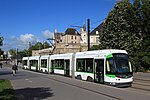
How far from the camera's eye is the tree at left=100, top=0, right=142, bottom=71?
47406 millimetres

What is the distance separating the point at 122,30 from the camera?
4888 centimetres

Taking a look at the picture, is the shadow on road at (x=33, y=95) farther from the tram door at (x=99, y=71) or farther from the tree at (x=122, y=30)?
the tree at (x=122, y=30)

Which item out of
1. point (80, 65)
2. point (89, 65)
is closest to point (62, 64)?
point (80, 65)

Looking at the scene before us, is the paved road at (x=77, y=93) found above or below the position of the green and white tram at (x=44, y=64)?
below

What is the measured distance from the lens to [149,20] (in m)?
46.8

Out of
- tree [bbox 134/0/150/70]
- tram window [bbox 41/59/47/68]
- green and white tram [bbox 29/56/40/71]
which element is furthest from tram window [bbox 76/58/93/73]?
green and white tram [bbox 29/56/40/71]

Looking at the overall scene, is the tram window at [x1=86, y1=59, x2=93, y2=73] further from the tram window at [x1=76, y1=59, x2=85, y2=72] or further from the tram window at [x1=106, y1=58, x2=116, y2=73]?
the tram window at [x1=106, y1=58, x2=116, y2=73]

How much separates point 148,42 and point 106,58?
2628 cm

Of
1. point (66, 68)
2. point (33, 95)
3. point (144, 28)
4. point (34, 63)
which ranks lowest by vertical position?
point (33, 95)

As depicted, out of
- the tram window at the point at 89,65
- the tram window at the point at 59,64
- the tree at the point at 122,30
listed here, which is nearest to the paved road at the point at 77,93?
the tram window at the point at 89,65

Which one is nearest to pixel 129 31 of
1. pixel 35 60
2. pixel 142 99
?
pixel 35 60

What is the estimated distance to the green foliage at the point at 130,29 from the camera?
46625mm

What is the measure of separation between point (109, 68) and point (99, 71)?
64.6 inches

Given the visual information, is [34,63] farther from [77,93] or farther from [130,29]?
[77,93]
